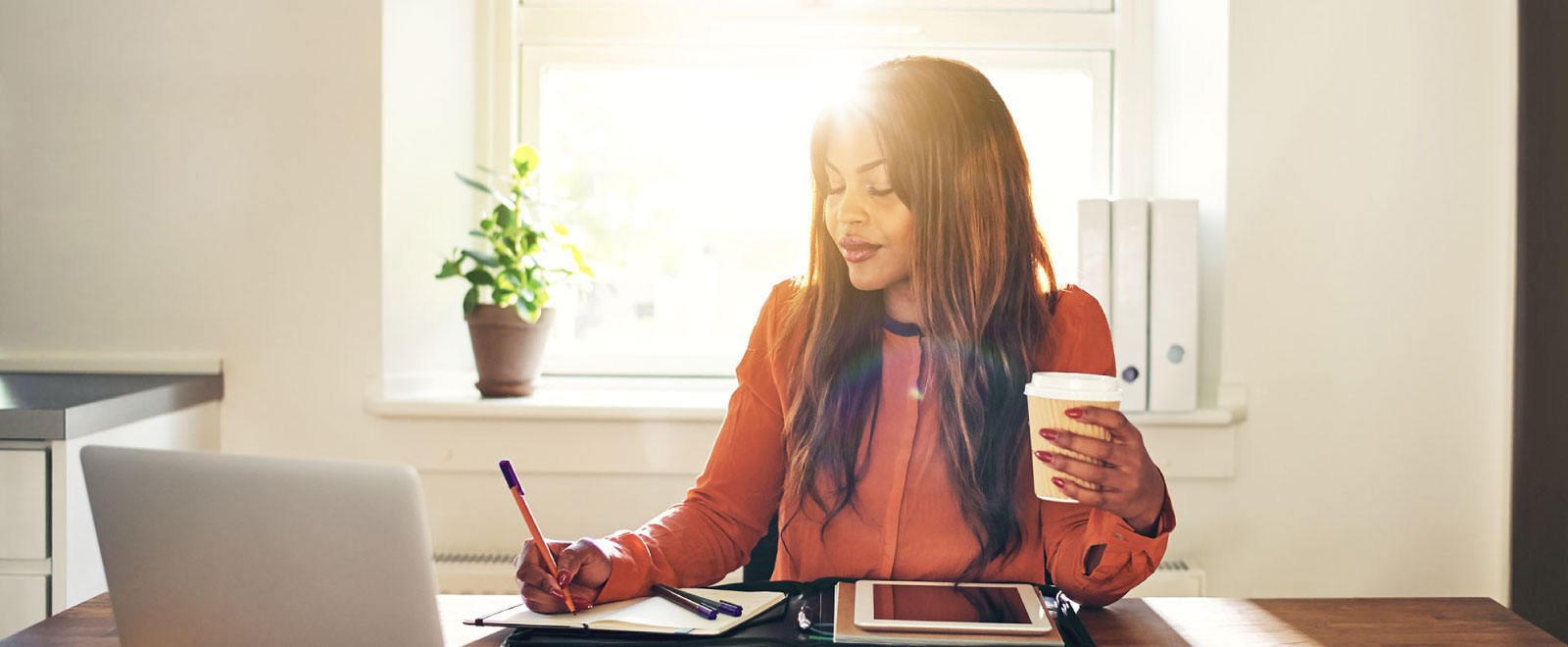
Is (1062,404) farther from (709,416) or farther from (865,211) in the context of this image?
(709,416)

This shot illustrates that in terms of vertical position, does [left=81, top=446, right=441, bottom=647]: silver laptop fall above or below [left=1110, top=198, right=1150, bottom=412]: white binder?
below

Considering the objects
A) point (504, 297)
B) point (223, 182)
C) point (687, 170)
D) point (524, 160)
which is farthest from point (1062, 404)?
point (223, 182)

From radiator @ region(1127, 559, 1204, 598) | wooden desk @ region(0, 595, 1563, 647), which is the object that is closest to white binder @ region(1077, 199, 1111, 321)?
radiator @ region(1127, 559, 1204, 598)

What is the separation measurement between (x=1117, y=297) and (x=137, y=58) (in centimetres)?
190

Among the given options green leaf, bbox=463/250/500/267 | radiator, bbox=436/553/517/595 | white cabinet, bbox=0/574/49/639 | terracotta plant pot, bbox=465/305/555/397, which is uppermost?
green leaf, bbox=463/250/500/267

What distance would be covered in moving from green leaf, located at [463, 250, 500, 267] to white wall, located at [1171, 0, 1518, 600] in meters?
1.38

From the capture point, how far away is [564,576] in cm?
88

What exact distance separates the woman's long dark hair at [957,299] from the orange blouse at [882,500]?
18mm

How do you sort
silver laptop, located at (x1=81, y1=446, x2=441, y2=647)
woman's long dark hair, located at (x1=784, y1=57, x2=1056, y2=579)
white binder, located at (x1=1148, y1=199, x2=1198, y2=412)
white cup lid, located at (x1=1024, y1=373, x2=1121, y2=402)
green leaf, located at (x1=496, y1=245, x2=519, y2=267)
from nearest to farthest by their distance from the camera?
silver laptop, located at (x1=81, y1=446, x2=441, y2=647) → white cup lid, located at (x1=1024, y1=373, x2=1121, y2=402) → woman's long dark hair, located at (x1=784, y1=57, x2=1056, y2=579) → white binder, located at (x1=1148, y1=199, x2=1198, y2=412) → green leaf, located at (x1=496, y1=245, x2=519, y2=267)

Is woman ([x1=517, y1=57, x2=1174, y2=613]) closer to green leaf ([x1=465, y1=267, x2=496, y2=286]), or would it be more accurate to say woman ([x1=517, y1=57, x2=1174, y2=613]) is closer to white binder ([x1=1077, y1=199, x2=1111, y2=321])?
white binder ([x1=1077, y1=199, x2=1111, y2=321])

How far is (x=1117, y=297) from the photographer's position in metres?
1.81

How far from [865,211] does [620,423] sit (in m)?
0.90

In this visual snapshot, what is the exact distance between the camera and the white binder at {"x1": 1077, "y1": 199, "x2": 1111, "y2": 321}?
70.7 inches

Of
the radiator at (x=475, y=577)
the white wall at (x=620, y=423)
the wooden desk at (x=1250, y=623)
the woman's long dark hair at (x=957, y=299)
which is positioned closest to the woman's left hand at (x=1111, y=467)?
the wooden desk at (x=1250, y=623)
